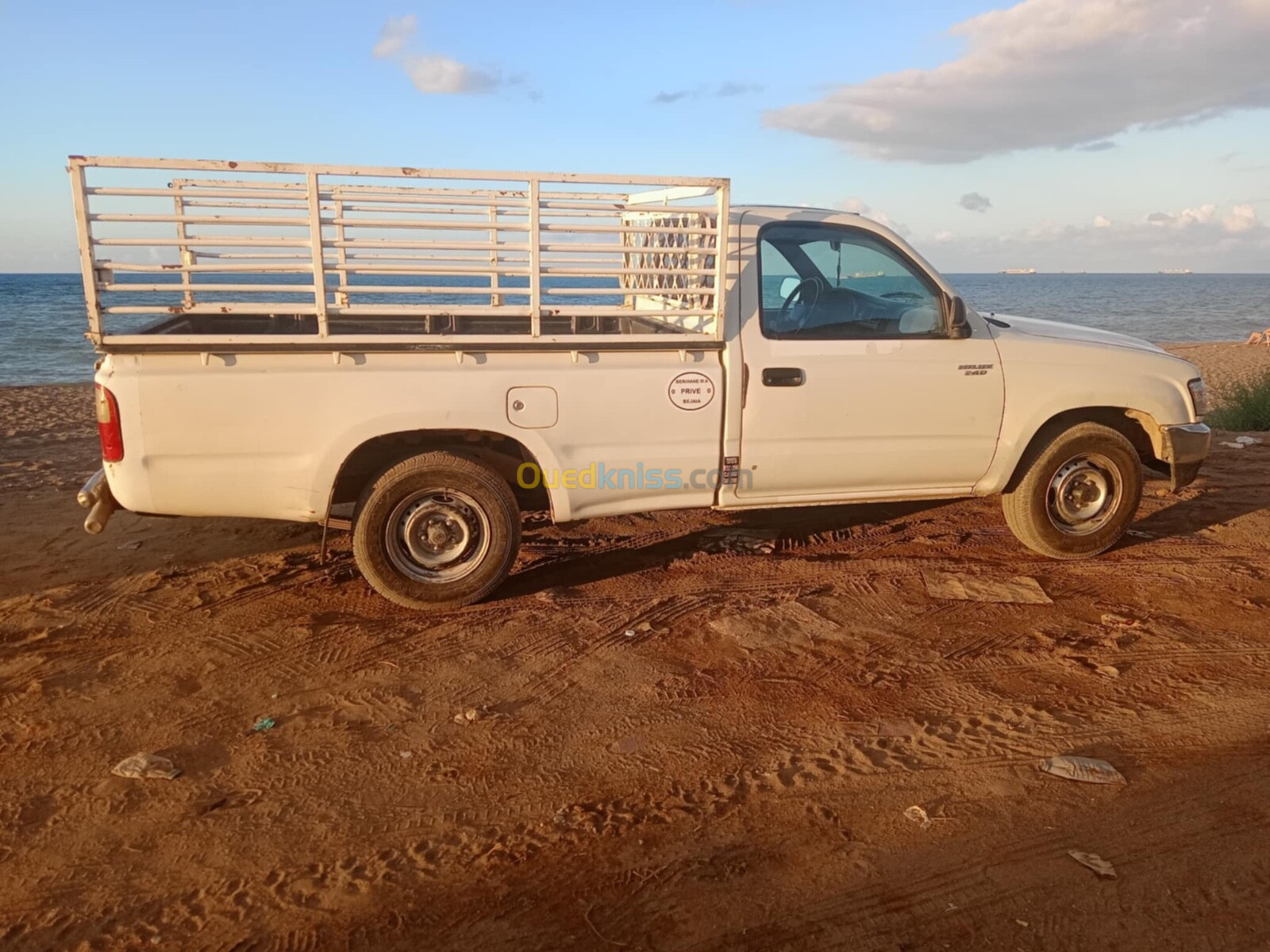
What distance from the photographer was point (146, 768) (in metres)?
3.38

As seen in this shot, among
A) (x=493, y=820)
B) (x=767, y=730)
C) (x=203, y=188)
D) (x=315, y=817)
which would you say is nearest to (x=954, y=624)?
(x=767, y=730)

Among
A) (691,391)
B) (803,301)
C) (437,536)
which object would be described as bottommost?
(437,536)

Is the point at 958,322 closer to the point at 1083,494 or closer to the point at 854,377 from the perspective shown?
the point at 854,377

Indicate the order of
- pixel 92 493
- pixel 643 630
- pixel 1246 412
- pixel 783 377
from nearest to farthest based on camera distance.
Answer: pixel 92 493, pixel 643 630, pixel 783 377, pixel 1246 412

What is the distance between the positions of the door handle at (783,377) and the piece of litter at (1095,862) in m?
2.69

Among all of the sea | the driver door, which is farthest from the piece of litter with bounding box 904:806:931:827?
the sea

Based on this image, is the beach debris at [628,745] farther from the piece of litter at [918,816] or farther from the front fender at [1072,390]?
the front fender at [1072,390]

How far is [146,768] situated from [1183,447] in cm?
575

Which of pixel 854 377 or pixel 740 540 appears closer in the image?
pixel 854 377

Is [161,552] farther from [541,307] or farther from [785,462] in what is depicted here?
[785,462]

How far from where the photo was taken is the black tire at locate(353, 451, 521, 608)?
470 centimetres

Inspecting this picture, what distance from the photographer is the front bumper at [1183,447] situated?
5660mm

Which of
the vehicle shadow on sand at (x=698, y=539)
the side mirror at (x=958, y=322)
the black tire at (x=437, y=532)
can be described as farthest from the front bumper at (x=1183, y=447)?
the black tire at (x=437, y=532)

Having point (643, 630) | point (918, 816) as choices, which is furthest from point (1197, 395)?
point (918, 816)
